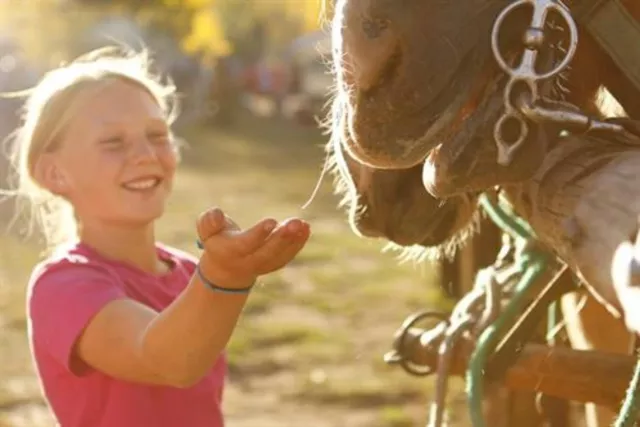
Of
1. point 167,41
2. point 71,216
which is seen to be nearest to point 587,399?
point 71,216

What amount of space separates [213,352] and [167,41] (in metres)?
15.4

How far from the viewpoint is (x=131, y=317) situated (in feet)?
4.69

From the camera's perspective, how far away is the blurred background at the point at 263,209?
12.2 ft

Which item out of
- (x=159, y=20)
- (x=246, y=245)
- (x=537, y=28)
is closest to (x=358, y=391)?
(x=246, y=245)

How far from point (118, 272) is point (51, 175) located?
22 centimetres

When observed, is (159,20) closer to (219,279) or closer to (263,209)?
(263,209)

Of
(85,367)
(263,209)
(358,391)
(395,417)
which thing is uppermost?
(85,367)

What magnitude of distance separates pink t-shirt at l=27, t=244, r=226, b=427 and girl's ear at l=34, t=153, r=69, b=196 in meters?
0.12

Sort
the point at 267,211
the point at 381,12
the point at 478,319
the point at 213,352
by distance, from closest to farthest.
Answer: the point at 381,12 < the point at 213,352 < the point at 478,319 < the point at 267,211

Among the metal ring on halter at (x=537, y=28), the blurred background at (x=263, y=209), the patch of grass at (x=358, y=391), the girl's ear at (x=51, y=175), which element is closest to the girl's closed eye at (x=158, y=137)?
the girl's ear at (x=51, y=175)

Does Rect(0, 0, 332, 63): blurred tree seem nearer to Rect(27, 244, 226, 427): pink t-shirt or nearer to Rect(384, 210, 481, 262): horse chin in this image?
Rect(27, 244, 226, 427): pink t-shirt

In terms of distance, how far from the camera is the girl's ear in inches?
67.0

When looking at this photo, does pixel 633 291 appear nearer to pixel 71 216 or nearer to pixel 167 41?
pixel 71 216

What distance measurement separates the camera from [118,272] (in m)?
1.59
